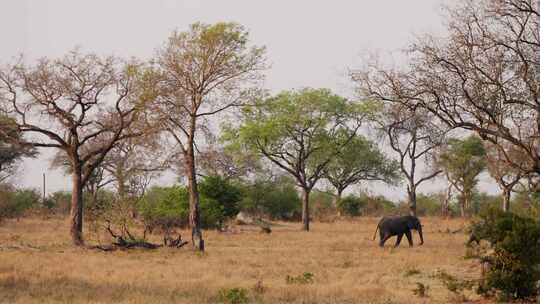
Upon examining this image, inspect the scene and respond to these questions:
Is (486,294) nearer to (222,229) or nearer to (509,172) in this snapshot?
(222,229)

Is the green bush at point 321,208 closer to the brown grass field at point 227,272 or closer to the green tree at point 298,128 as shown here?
the green tree at point 298,128

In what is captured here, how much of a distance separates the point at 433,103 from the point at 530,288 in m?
8.54

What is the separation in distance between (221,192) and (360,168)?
21499 mm

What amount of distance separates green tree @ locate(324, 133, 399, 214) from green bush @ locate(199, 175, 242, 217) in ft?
51.4

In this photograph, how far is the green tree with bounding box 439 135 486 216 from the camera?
54281 mm

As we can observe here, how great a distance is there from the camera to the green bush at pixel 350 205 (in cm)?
6068

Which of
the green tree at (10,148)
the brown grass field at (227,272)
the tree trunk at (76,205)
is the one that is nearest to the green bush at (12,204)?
the green tree at (10,148)

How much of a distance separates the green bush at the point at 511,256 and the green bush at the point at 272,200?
42.6m

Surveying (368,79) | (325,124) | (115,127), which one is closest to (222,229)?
(325,124)

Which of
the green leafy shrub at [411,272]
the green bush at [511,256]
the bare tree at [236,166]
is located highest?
the bare tree at [236,166]

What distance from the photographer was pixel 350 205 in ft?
202

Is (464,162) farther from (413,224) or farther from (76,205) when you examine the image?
(76,205)

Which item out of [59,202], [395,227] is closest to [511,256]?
[395,227]

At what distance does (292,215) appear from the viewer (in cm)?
6019
